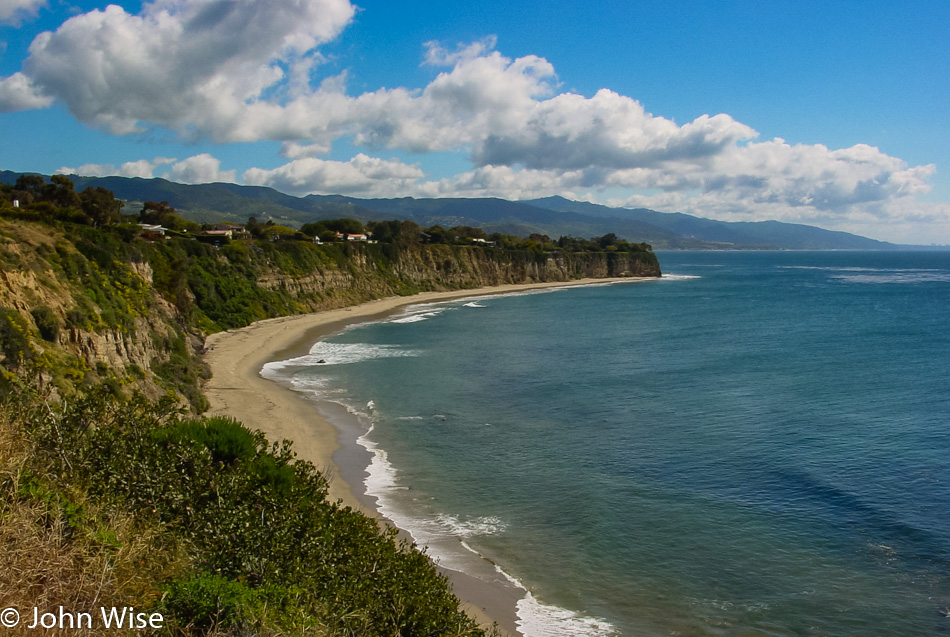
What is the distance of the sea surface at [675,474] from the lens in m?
17.1

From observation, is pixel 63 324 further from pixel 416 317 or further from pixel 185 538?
pixel 416 317

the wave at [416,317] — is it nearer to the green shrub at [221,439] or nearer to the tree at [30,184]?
the tree at [30,184]

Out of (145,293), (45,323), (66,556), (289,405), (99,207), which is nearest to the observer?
(66,556)

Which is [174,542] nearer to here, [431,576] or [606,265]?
[431,576]

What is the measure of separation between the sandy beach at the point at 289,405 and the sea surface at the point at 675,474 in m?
0.85

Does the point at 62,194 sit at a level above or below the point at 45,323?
above

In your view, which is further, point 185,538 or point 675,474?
point 675,474

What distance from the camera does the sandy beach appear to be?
1717cm

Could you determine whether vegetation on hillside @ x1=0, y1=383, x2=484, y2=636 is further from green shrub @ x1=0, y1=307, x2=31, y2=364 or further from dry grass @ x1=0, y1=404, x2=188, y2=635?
green shrub @ x1=0, y1=307, x2=31, y2=364

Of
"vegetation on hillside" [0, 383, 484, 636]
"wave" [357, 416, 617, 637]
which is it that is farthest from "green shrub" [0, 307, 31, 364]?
"wave" [357, 416, 617, 637]

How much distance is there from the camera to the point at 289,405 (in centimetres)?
3591

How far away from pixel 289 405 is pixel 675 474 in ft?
64.4

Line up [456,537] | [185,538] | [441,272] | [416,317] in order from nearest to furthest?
1. [185,538]
2. [456,537]
3. [416,317]
4. [441,272]

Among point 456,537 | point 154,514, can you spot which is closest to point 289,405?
point 456,537
